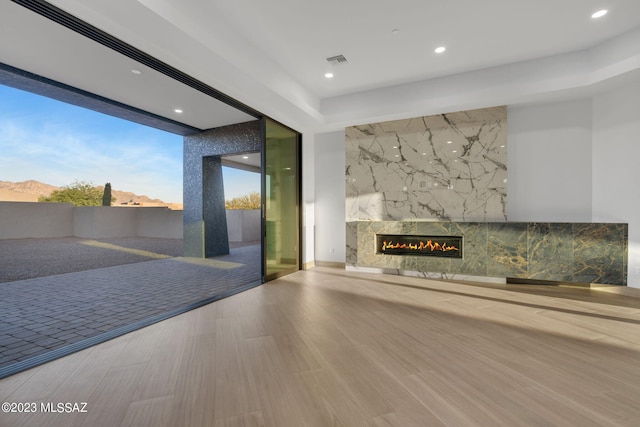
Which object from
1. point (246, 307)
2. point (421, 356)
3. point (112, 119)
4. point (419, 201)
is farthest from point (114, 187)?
point (421, 356)

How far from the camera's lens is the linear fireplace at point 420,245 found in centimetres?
469

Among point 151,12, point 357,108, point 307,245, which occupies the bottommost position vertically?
point 307,245

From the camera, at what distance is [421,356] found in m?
2.12

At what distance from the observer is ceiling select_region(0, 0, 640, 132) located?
8.95 ft

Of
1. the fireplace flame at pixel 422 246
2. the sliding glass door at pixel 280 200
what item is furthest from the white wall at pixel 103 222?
the fireplace flame at pixel 422 246

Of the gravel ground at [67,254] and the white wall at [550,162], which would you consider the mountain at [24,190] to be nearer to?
the gravel ground at [67,254]

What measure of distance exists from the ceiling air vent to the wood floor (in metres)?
3.38

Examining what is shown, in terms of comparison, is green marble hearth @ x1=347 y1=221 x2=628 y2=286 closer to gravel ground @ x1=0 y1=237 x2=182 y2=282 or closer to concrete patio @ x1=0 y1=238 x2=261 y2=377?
concrete patio @ x1=0 y1=238 x2=261 y2=377

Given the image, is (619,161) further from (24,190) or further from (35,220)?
(35,220)

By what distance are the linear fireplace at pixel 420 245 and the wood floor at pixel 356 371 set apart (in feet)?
4.98

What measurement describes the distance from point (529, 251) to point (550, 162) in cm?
147

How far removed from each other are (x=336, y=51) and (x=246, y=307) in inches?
139

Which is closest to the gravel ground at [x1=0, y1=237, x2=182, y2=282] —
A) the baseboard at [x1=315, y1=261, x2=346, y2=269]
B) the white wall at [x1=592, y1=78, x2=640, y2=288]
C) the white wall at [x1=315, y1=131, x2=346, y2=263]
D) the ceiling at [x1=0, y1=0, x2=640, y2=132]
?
the ceiling at [x1=0, y1=0, x2=640, y2=132]

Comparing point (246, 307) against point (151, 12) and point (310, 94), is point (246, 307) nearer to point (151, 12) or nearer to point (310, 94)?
point (151, 12)
